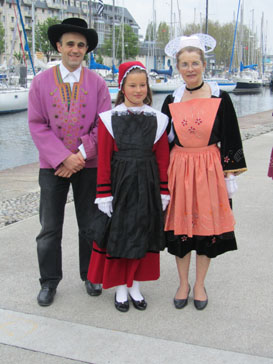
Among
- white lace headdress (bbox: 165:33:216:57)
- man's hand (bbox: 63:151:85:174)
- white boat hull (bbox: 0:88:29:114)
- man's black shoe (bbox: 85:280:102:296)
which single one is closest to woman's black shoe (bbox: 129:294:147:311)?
man's black shoe (bbox: 85:280:102:296)

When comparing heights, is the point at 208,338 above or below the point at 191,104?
below

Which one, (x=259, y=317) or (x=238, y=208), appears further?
(x=238, y=208)

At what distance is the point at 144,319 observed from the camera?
289cm

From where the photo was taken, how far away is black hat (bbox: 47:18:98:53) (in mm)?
2951

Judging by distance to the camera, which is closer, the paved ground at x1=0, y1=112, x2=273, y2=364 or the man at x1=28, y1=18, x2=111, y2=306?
the paved ground at x1=0, y1=112, x2=273, y2=364

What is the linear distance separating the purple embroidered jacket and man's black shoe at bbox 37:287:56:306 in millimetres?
855

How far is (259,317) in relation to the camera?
9.52 ft

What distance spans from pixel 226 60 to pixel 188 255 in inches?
3431

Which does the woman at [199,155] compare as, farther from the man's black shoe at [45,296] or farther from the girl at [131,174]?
the man's black shoe at [45,296]

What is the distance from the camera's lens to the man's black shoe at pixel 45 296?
10.1 feet

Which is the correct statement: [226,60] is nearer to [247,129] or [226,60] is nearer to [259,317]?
[247,129]

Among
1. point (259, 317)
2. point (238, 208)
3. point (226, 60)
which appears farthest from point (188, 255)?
point (226, 60)

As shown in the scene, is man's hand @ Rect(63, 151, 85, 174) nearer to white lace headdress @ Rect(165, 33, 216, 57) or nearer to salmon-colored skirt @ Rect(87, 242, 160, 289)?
salmon-colored skirt @ Rect(87, 242, 160, 289)

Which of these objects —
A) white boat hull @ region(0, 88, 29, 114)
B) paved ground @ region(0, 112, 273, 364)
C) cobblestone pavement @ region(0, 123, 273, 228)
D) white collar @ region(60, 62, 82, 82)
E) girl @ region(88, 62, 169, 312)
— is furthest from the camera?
white boat hull @ region(0, 88, 29, 114)
